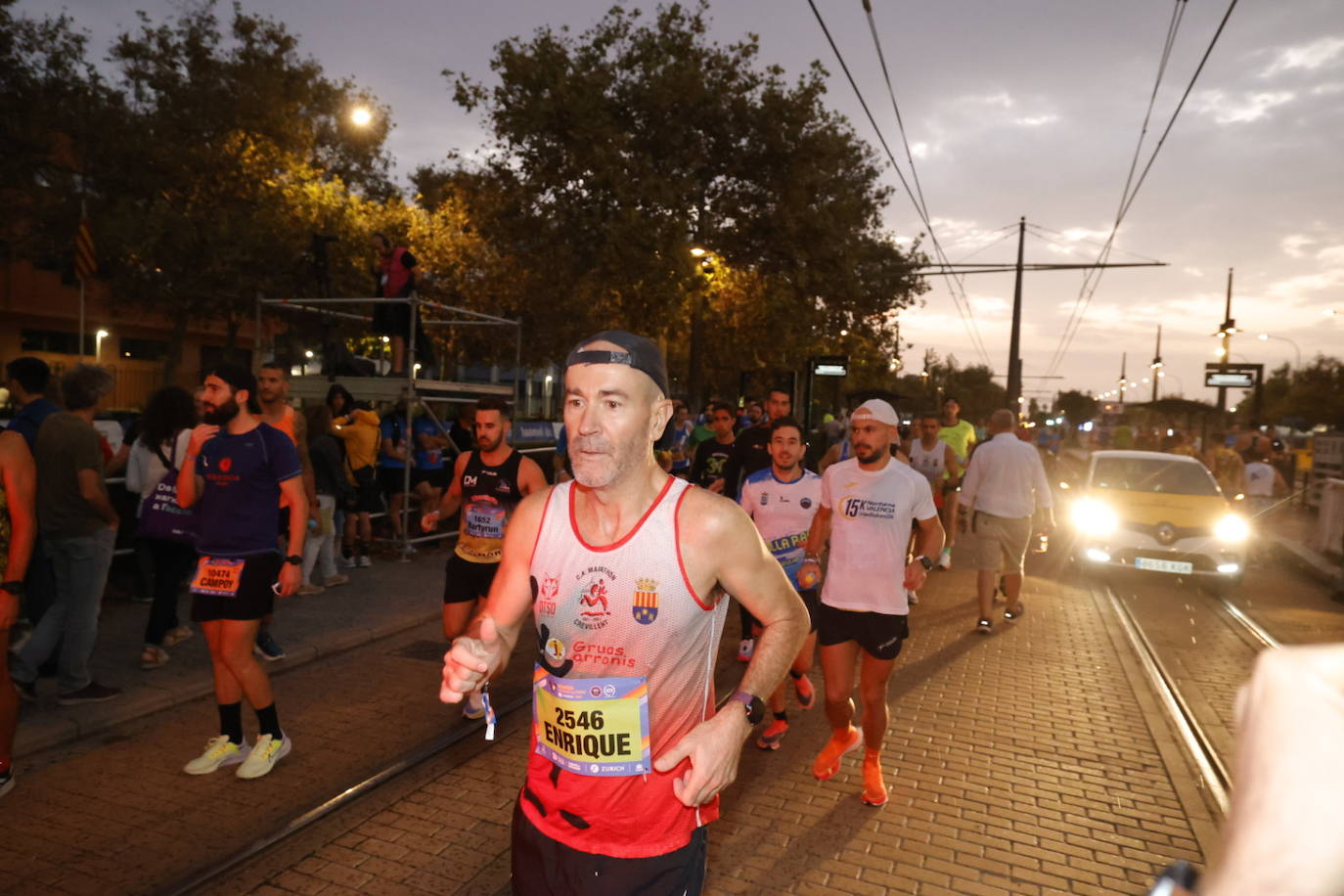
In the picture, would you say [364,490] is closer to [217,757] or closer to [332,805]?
[217,757]

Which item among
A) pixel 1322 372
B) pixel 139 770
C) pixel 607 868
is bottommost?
pixel 139 770

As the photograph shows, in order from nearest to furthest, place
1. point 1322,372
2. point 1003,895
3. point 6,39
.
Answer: point 1003,895
point 6,39
point 1322,372

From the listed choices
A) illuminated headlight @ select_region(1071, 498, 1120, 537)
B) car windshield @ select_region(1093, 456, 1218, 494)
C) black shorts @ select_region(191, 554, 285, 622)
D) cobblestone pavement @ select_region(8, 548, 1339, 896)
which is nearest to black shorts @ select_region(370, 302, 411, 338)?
cobblestone pavement @ select_region(8, 548, 1339, 896)

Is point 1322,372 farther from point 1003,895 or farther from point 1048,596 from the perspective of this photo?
point 1003,895

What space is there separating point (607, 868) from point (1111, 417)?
9825 centimetres

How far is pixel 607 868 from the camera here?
7.41 feet

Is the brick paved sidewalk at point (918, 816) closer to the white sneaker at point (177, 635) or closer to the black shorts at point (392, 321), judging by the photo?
the white sneaker at point (177, 635)

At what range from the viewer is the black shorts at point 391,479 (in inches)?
449

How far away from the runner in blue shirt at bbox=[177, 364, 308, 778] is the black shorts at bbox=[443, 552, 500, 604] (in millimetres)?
1081

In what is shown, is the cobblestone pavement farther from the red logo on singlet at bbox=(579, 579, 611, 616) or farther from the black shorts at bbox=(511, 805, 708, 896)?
the red logo on singlet at bbox=(579, 579, 611, 616)

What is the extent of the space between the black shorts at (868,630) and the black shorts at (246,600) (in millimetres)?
2916

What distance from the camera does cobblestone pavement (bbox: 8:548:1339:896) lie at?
3.94 meters

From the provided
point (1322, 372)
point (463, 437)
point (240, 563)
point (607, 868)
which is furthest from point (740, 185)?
point (1322, 372)

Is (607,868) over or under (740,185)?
under
